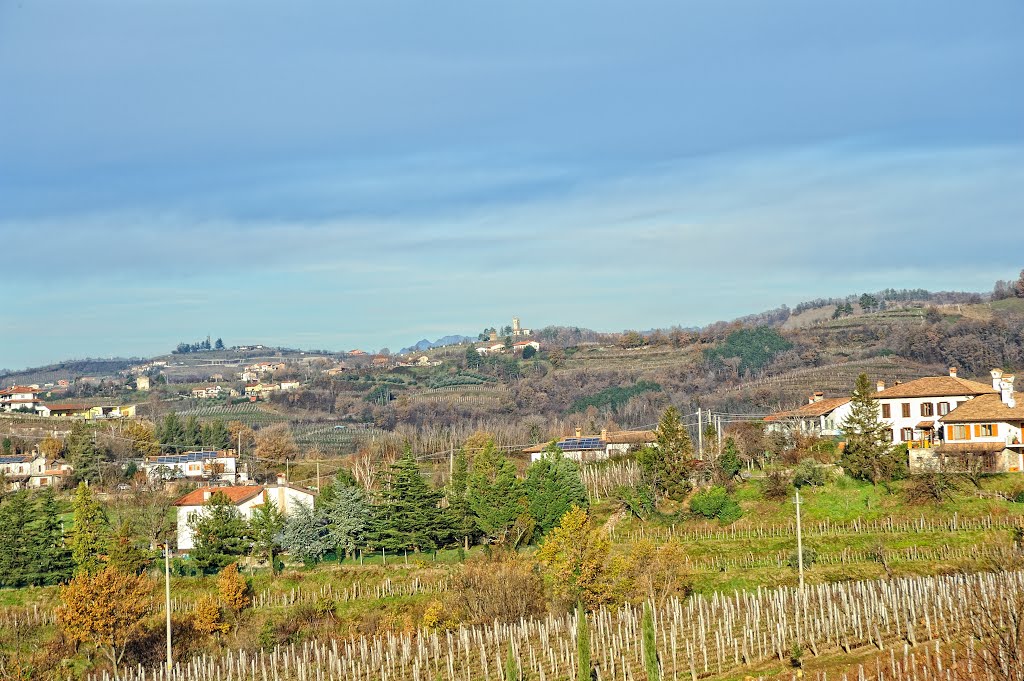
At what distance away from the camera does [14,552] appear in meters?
56.7

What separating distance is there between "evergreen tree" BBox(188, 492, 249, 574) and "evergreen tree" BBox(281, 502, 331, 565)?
2.07 meters

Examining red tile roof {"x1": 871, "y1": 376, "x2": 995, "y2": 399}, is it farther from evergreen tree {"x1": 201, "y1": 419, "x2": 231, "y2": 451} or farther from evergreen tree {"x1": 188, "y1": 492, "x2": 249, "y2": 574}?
evergreen tree {"x1": 201, "y1": 419, "x2": 231, "y2": 451}

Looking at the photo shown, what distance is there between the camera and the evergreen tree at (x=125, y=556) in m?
54.4

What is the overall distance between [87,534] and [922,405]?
42.1 m

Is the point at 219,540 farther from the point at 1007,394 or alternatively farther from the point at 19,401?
the point at 19,401

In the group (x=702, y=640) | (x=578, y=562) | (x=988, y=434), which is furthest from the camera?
(x=988, y=434)

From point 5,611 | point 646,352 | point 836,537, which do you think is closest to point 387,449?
point 5,611

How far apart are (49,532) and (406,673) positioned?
28589 mm

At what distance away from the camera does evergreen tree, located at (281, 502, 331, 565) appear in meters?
56.8

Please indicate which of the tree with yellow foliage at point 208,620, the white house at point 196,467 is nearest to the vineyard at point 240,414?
the white house at point 196,467

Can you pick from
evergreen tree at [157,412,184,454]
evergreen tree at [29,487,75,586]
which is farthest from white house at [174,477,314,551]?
evergreen tree at [157,412,184,454]

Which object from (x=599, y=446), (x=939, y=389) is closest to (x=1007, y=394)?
(x=939, y=389)

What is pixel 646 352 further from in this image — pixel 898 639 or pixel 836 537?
pixel 898 639

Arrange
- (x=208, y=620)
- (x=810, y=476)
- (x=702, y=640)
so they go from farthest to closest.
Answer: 1. (x=810, y=476)
2. (x=208, y=620)
3. (x=702, y=640)
